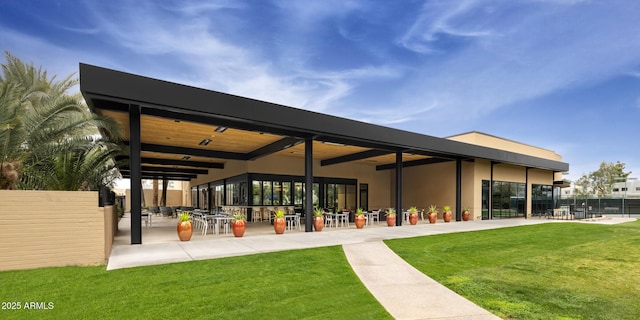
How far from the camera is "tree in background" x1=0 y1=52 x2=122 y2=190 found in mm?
7633

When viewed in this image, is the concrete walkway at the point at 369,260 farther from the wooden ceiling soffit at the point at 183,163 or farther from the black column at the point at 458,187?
the wooden ceiling soffit at the point at 183,163

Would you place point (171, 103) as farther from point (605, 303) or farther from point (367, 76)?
point (367, 76)

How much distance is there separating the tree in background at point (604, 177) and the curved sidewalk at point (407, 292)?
7314 cm

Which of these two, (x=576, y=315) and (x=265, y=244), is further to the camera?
(x=265, y=244)

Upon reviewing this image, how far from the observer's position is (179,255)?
8.38 metres

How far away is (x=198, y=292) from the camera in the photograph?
18.3 ft

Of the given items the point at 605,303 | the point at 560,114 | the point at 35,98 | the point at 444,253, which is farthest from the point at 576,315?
the point at 560,114

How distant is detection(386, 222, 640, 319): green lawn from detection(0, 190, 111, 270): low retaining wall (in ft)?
23.6

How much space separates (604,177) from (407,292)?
7923 cm

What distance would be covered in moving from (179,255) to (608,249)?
489 inches

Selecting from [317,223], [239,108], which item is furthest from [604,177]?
[239,108]

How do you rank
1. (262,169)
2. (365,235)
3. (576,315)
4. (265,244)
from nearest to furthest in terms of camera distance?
Answer: (576,315)
(265,244)
(365,235)
(262,169)

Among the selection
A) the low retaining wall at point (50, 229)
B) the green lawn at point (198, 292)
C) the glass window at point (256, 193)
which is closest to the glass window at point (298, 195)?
the glass window at point (256, 193)

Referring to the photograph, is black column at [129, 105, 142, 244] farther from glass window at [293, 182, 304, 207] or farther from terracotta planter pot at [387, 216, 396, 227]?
glass window at [293, 182, 304, 207]
